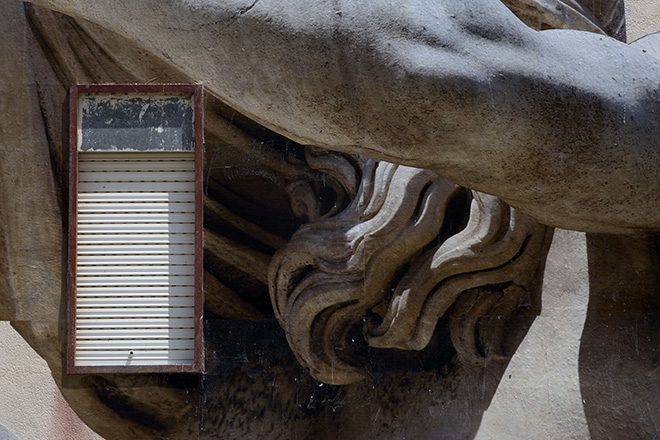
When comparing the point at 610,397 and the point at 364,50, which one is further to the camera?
the point at 610,397

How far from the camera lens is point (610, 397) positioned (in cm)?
114

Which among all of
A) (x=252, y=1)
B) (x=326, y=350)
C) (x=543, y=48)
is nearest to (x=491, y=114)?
(x=543, y=48)

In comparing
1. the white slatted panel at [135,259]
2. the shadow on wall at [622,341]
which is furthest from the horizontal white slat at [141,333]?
the shadow on wall at [622,341]

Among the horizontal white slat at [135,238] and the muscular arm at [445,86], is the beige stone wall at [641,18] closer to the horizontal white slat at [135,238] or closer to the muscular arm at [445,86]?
the muscular arm at [445,86]

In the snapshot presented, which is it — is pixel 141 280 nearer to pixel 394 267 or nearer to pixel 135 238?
pixel 135 238

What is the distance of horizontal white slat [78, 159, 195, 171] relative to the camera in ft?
3.67

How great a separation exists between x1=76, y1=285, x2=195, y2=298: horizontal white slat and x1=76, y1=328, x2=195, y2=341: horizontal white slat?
0.04 meters

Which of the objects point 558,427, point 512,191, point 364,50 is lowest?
point 558,427

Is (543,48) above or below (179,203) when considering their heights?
above

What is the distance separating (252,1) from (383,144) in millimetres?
193

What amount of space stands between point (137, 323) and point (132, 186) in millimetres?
163

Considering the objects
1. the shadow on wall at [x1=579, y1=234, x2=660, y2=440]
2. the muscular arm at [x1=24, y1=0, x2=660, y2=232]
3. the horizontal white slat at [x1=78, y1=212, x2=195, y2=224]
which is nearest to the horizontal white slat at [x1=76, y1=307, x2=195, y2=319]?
the horizontal white slat at [x1=78, y1=212, x2=195, y2=224]

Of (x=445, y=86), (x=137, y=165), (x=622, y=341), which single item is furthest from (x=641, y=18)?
(x=137, y=165)

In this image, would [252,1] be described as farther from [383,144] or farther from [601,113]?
[601,113]
